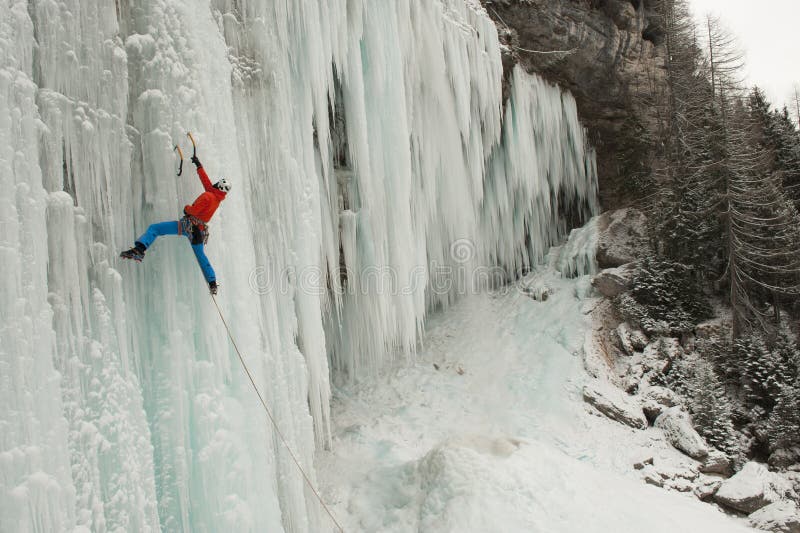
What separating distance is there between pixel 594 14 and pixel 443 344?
8578 mm

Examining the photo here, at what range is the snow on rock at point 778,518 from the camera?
7.03 m

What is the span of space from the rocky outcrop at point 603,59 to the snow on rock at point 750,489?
7.65 meters

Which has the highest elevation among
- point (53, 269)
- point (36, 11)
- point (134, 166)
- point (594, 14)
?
point (594, 14)

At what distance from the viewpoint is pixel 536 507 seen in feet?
19.4

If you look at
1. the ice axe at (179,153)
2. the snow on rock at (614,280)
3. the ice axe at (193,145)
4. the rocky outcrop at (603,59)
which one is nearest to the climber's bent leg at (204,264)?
the ice axe at (179,153)

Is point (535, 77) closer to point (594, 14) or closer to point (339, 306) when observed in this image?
point (594, 14)

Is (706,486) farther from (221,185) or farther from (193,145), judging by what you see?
(193,145)

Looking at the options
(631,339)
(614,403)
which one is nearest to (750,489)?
(614,403)

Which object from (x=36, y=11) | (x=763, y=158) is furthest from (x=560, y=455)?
(x=763, y=158)

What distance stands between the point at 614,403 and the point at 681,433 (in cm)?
113

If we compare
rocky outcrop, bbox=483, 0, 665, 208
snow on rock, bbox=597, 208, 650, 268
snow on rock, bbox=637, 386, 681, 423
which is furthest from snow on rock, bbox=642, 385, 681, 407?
rocky outcrop, bbox=483, 0, 665, 208

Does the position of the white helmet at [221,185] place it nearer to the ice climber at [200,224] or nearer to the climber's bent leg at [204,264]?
the ice climber at [200,224]

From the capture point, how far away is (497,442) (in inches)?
275

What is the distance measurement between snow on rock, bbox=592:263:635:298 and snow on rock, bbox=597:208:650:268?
0.39 metres
